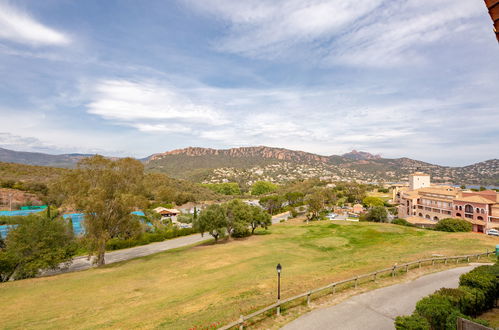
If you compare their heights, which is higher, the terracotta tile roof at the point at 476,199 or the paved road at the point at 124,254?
the terracotta tile roof at the point at 476,199

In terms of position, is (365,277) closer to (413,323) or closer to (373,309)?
(373,309)

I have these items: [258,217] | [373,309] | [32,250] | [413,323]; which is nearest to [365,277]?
[373,309]

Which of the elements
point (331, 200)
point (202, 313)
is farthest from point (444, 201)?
point (202, 313)

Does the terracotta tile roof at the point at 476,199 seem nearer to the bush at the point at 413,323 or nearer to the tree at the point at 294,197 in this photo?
the tree at the point at 294,197

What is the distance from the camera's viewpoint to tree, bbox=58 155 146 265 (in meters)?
26.7

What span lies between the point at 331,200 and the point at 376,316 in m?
89.3

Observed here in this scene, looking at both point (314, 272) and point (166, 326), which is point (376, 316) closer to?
point (314, 272)

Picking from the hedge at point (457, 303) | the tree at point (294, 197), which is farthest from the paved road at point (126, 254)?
the tree at point (294, 197)

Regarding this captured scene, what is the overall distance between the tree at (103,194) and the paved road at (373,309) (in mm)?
24567

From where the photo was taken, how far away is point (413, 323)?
7.56 m

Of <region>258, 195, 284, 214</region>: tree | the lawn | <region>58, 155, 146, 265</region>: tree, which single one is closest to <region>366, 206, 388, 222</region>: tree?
the lawn

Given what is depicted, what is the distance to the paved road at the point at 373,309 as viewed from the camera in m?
9.81

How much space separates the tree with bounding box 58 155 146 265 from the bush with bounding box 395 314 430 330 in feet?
90.6

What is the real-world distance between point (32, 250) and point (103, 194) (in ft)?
30.9
